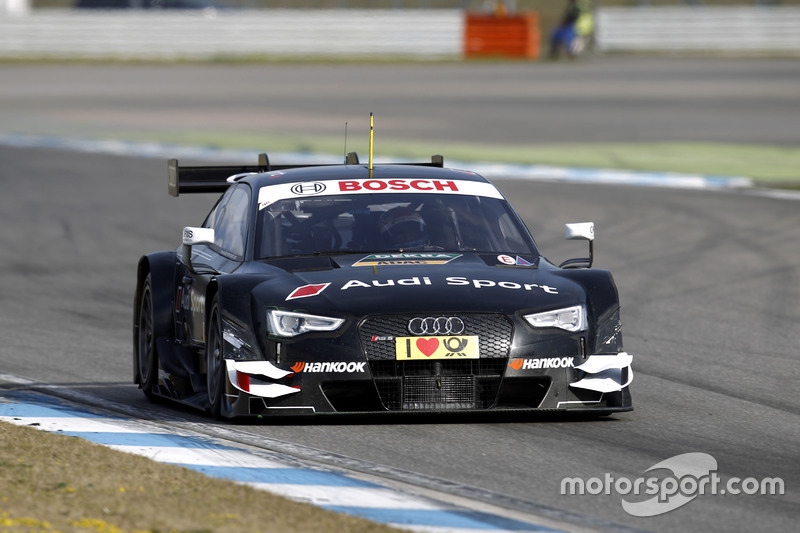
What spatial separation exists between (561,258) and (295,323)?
280 inches

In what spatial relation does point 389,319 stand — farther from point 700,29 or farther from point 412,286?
point 700,29

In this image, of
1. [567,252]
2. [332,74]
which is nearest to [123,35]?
[332,74]

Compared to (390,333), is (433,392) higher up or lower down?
lower down

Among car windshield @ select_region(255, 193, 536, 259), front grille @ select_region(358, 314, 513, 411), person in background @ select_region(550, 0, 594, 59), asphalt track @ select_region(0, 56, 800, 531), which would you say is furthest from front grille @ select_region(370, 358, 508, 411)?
person in background @ select_region(550, 0, 594, 59)

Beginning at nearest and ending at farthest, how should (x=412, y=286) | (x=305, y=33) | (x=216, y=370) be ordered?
(x=412, y=286), (x=216, y=370), (x=305, y=33)

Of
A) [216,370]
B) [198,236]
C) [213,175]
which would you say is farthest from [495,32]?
[216,370]

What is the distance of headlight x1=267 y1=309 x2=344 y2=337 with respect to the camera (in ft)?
22.8

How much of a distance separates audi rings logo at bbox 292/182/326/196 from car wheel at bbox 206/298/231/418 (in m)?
1.02

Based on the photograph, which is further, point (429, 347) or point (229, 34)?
point (229, 34)

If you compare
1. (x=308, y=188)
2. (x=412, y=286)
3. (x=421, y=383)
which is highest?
(x=308, y=188)

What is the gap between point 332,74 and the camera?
128ft

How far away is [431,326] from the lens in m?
6.90

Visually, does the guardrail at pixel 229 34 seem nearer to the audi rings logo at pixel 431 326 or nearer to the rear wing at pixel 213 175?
the rear wing at pixel 213 175

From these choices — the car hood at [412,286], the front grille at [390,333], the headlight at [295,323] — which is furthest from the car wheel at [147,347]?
the front grille at [390,333]
